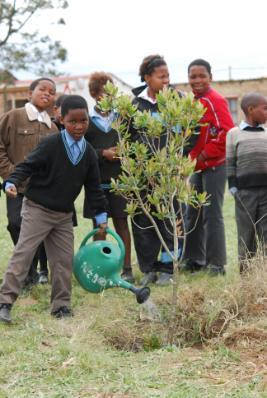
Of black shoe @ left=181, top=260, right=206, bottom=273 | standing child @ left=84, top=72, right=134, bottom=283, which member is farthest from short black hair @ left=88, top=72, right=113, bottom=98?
black shoe @ left=181, top=260, right=206, bottom=273

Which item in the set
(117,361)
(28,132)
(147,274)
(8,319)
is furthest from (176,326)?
(28,132)

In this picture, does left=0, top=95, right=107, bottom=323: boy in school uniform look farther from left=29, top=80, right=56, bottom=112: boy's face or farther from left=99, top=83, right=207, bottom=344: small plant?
left=29, top=80, right=56, bottom=112: boy's face

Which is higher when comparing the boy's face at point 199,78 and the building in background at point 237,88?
the building in background at point 237,88

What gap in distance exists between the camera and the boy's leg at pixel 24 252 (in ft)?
15.8

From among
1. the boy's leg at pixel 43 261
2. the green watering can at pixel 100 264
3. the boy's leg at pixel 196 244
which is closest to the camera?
the green watering can at pixel 100 264

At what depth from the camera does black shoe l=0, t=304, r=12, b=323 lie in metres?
4.70

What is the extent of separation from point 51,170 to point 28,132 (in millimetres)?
985

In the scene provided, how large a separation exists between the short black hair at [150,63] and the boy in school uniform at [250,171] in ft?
2.62

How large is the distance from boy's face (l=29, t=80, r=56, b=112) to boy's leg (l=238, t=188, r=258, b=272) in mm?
1765

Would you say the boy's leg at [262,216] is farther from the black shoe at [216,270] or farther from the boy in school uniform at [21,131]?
the boy in school uniform at [21,131]

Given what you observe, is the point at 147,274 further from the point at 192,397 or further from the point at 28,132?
the point at 192,397

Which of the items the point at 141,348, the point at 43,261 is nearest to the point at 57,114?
the point at 43,261

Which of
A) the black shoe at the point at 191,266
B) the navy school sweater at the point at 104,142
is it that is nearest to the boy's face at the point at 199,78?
the navy school sweater at the point at 104,142

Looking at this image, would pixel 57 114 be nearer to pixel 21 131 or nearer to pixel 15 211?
pixel 21 131
